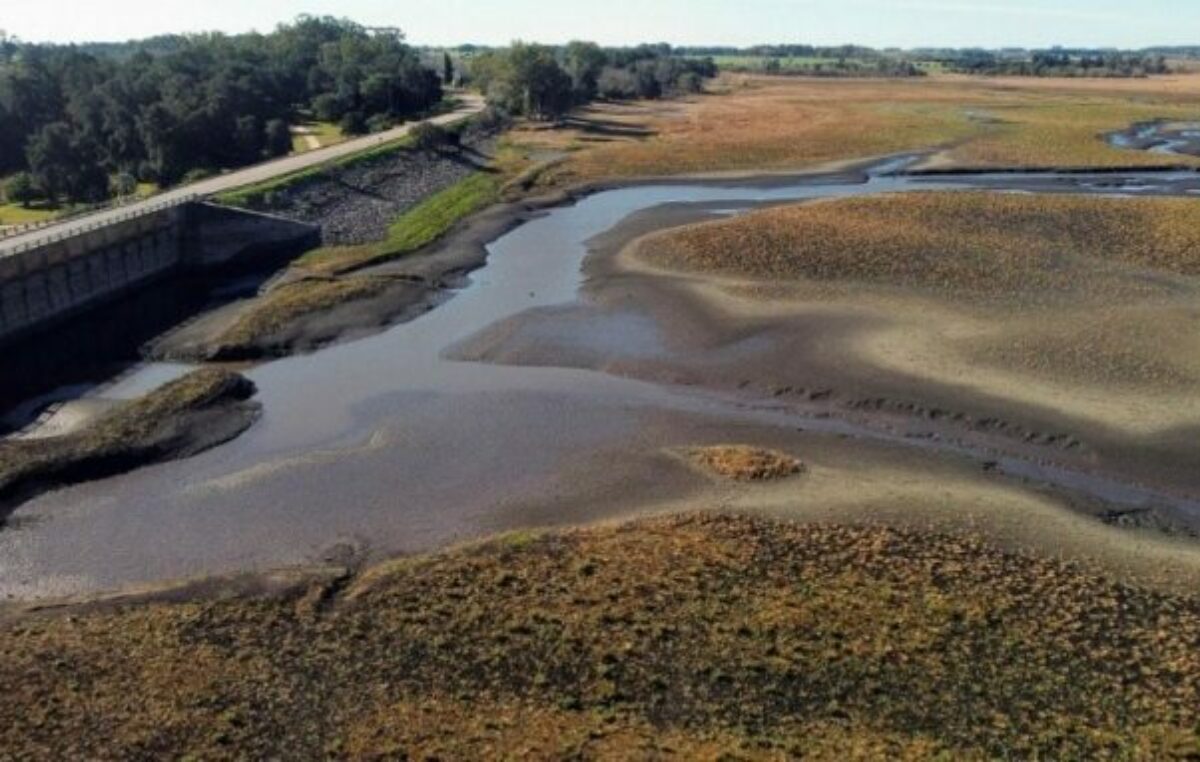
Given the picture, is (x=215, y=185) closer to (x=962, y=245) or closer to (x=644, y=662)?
(x=962, y=245)

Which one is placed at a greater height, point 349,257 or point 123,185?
point 123,185

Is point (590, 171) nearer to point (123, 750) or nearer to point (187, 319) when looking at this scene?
point (187, 319)

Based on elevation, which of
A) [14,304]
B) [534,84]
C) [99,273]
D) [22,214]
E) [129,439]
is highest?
[534,84]

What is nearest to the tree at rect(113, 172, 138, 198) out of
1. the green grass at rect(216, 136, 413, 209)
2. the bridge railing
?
the bridge railing

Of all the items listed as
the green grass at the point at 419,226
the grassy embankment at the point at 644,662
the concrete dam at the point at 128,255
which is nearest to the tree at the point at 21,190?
the concrete dam at the point at 128,255

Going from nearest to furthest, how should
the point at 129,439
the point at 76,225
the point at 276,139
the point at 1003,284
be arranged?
the point at 129,439 → the point at 1003,284 → the point at 76,225 → the point at 276,139

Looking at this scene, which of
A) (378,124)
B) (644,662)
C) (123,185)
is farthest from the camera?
(378,124)

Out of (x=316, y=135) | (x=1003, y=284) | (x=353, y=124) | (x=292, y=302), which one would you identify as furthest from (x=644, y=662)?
(x=316, y=135)
